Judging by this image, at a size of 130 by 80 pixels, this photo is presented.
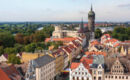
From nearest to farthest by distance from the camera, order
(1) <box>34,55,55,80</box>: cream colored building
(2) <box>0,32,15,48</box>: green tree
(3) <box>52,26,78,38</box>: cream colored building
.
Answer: (1) <box>34,55,55,80</box>: cream colored building, (2) <box>0,32,15,48</box>: green tree, (3) <box>52,26,78,38</box>: cream colored building

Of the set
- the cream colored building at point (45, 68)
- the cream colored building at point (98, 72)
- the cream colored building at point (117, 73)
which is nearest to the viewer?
the cream colored building at point (117, 73)

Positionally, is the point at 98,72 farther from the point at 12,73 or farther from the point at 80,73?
the point at 12,73

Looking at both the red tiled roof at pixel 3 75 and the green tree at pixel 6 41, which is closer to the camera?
the red tiled roof at pixel 3 75

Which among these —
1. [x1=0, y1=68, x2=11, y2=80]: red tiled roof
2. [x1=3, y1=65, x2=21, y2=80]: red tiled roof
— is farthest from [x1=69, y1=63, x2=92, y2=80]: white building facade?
[x1=0, y1=68, x2=11, y2=80]: red tiled roof

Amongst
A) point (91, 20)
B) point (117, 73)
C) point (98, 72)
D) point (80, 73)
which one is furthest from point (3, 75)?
point (91, 20)

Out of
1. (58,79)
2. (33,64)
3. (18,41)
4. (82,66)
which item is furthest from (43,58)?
(18,41)

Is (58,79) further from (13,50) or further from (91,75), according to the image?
(13,50)

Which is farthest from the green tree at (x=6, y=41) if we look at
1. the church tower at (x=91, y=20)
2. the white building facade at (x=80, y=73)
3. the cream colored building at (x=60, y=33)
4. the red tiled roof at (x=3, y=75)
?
the white building facade at (x=80, y=73)

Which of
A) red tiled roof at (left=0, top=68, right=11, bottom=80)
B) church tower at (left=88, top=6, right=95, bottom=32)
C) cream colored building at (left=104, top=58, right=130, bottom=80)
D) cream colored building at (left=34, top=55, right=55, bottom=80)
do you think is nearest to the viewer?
red tiled roof at (left=0, top=68, right=11, bottom=80)

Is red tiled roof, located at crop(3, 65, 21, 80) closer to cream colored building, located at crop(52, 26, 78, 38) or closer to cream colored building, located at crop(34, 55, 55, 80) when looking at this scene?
cream colored building, located at crop(34, 55, 55, 80)

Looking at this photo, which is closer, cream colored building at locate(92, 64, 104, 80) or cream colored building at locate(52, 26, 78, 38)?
cream colored building at locate(92, 64, 104, 80)

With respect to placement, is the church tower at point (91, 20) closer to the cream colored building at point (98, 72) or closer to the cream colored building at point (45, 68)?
the cream colored building at point (45, 68)

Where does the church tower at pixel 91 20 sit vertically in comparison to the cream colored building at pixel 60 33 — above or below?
above
